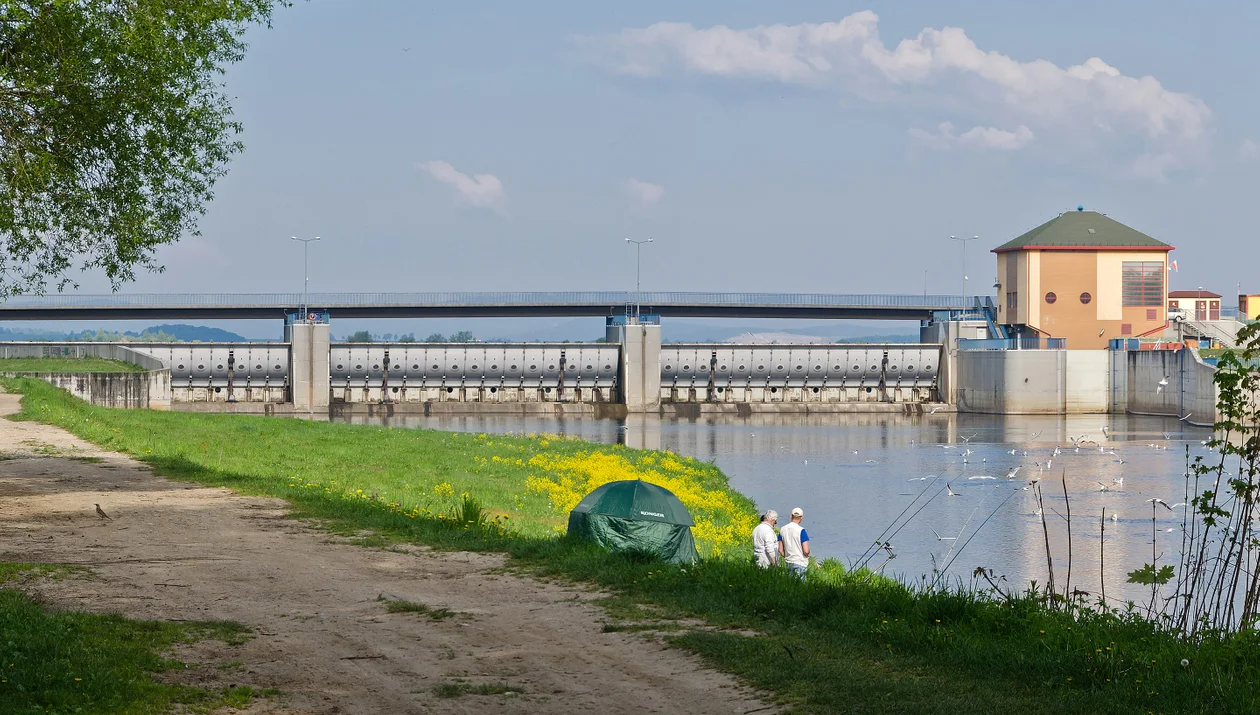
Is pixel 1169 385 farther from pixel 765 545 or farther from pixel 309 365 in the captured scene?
pixel 765 545

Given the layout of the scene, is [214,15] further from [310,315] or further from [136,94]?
[310,315]

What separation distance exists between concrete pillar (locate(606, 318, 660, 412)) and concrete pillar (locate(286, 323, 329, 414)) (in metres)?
19.4

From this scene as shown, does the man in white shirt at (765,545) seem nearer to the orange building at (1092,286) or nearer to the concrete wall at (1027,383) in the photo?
the concrete wall at (1027,383)

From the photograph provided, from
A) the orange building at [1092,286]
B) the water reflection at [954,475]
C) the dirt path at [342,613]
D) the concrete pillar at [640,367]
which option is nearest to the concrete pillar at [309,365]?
the water reflection at [954,475]

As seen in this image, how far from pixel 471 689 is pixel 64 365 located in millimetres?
54818

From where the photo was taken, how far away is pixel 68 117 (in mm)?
16562

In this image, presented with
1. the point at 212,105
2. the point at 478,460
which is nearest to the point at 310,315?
the point at 478,460

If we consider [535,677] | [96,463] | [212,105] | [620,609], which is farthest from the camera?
[96,463]

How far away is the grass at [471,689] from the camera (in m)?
8.77

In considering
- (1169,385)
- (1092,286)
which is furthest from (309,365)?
(1169,385)

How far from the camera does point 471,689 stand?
8859 mm

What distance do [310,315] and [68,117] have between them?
76578 millimetres

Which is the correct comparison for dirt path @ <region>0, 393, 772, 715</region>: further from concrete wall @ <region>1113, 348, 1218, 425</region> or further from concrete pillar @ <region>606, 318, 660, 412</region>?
concrete pillar @ <region>606, 318, 660, 412</region>

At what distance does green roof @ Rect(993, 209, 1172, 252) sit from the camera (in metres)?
83.8
